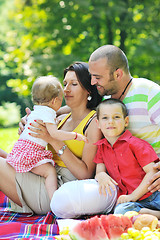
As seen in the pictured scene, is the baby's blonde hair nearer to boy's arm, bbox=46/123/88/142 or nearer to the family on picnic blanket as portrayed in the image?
the family on picnic blanket

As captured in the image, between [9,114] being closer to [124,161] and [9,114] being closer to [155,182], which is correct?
[124,161]

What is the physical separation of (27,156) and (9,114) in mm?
18992

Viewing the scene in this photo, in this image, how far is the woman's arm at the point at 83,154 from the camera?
302 centimetres

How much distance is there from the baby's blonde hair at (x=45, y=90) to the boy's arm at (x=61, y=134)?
0.82ft

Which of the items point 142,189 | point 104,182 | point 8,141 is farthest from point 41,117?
point 8,141

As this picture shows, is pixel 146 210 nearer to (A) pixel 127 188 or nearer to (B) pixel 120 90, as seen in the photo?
(A) pixel 127 188

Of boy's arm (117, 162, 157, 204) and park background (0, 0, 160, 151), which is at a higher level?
park background (0, 0, 160, 151)

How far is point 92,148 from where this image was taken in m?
3.06

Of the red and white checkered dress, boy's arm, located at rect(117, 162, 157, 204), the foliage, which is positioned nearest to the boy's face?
boy's arm, located at rect(117, 162, 157, 204)

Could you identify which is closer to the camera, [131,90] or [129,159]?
[129,159]

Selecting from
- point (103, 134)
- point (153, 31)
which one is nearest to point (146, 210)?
point (103, 134)

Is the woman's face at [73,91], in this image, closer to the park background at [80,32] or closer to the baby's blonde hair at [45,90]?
the baby's blonde hair at [45,90]

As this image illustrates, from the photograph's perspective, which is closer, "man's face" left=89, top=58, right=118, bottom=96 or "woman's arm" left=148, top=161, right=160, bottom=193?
"woman's arm" left=148, top=161, right=160, bottom=193

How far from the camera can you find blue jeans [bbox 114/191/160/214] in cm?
257
